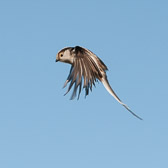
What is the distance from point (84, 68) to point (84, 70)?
0.06 meters

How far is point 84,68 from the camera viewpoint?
752 centimetres

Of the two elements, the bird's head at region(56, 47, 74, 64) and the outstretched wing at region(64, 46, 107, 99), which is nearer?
the outstretched wing at region(64, 46, 107, 99)

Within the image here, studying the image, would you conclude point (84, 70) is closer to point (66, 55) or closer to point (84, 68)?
point (84, 68)

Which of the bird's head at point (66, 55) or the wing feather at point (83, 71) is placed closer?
the wing feather at point (83, 71)

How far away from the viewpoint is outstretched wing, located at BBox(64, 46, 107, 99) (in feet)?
23.6

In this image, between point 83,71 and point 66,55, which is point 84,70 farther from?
point 66,55

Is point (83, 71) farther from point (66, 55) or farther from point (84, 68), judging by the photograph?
point (66, 55)

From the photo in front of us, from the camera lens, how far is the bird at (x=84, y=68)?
7.22 m

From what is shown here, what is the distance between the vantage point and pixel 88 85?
24.3ft

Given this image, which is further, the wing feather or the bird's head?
the bird's head

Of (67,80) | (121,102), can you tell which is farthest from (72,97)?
(121,102)

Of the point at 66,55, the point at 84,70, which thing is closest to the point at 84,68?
the point at 84,70

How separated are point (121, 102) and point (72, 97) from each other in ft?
5.07

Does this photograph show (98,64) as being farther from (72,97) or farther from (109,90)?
(72,97)
